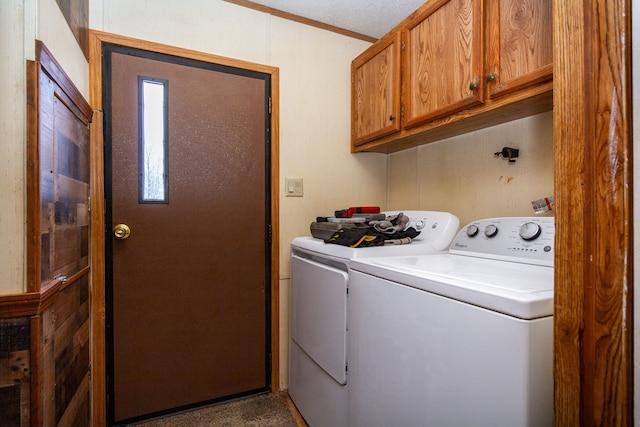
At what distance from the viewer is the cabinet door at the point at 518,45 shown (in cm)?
108

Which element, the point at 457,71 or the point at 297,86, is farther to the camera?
the point at 297,86

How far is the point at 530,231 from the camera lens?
3.88 ft

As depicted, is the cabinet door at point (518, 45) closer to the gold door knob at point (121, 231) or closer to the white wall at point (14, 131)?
the white wall at point (14, 131)

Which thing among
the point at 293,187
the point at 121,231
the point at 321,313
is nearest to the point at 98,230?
the point at 121,231

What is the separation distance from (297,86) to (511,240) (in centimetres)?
147

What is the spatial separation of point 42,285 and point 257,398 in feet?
4.47

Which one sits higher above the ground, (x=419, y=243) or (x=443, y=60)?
(x=443, y=60)

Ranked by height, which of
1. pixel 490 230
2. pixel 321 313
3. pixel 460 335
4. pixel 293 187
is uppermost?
pixel 293 187

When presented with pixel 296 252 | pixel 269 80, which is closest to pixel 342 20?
pixel 269 80

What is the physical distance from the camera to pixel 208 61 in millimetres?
1777

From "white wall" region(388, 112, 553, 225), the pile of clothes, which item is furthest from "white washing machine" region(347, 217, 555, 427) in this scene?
"white wall" region(388, 112, 553, 225)

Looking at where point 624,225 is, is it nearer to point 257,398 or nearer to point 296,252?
point 296,252

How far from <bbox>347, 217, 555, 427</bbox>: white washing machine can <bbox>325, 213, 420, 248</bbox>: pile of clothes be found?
0.14m

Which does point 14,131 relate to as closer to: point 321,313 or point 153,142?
point 153,142
